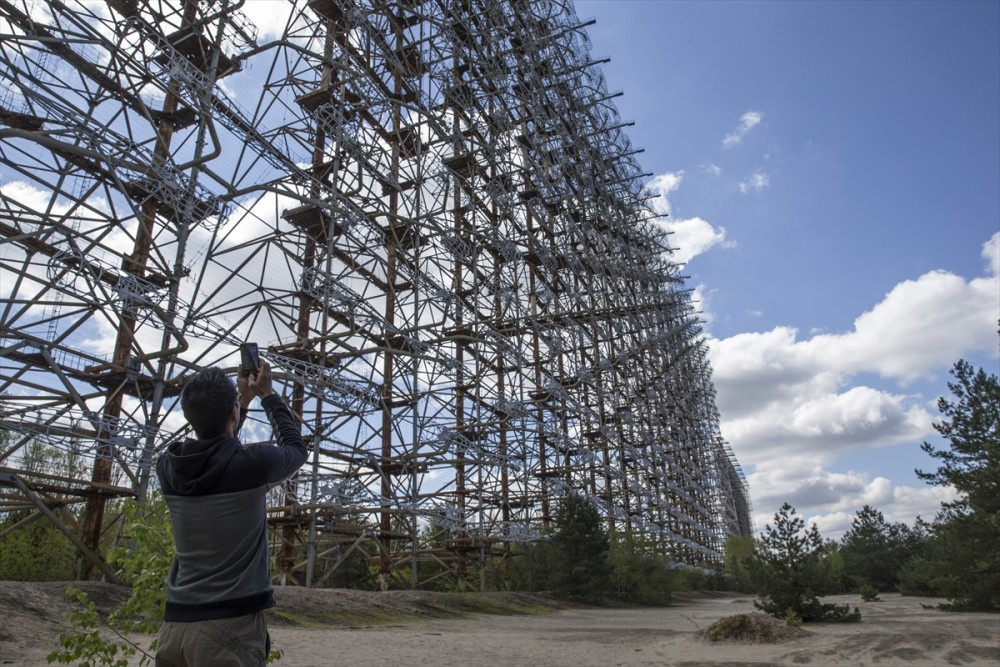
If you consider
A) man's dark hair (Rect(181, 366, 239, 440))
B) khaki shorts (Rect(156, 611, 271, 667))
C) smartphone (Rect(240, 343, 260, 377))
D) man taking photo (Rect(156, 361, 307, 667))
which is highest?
smartphone (Rect(240, 343, 260, 377))

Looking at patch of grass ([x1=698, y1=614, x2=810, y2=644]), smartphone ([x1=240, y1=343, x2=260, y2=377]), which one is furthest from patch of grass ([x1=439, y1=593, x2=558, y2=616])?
smartphone ([x1=240, y1=343, x2=260, y2=377])

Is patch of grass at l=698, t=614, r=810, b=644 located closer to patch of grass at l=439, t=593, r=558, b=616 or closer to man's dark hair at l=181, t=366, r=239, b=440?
patch of grass at l=439, t=593, r=558, b=616

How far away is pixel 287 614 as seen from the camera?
33.7 ft

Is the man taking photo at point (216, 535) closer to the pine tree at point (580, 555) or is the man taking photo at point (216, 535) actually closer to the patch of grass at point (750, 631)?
the patch of grass at point (750, 631)

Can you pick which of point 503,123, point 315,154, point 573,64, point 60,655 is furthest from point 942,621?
point 573,64

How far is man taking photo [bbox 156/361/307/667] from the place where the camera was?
6.86 feet

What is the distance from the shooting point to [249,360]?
264 cm

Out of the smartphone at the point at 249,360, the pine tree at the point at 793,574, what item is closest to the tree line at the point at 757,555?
the pine tree at the point at 793,574

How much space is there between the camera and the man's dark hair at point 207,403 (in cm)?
231

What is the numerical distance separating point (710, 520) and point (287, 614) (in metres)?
51.9

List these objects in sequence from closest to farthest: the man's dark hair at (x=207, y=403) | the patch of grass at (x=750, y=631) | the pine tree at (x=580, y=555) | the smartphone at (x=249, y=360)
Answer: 1. the man's dark hair at (x=207, y=403)
2. the smartphone at (x=249, y=360)
3. the patch of grass at (x=750, y=631)
4. the pine tree at (x=580, y=555)

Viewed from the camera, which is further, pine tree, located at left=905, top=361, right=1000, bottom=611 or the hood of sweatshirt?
pine tree, located at left=905, top=361, right=1000, bottom=611

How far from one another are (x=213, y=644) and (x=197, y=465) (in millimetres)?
524

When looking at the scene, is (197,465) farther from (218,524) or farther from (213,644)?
(213,644)
